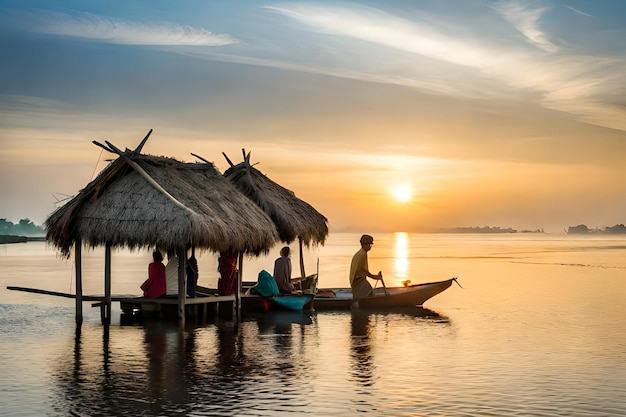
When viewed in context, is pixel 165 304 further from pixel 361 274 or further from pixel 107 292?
pixel 361 274

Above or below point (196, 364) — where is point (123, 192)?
above

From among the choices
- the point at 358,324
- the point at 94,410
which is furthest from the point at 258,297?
the point at 94,410

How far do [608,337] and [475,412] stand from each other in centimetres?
939

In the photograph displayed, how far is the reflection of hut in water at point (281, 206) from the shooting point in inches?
913

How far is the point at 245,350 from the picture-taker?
→ 15531 mm

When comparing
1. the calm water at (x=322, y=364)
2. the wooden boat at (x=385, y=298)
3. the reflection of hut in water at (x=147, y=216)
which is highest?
the reflection of hut in water at (x=147, y=216)

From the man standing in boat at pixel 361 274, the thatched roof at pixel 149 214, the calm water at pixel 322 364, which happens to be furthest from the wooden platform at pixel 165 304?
the man standing in boat at pixel 361 274

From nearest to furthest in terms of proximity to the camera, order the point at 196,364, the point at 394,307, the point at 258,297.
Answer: the point at 196,364 < the point at 258,297 < the point at 394,307

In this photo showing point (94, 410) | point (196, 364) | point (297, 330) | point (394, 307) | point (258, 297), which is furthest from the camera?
point (394, 307)

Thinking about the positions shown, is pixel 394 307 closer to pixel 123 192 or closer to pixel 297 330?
pixel 297 330

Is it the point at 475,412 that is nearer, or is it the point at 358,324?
Answer: the point at 475,412

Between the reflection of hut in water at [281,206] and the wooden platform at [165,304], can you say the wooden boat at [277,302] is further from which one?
the reflection of hut in water at [281,206]

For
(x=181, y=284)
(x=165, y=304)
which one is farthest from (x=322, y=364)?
(x=165, y=304)

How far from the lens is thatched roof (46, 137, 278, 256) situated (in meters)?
17.9
